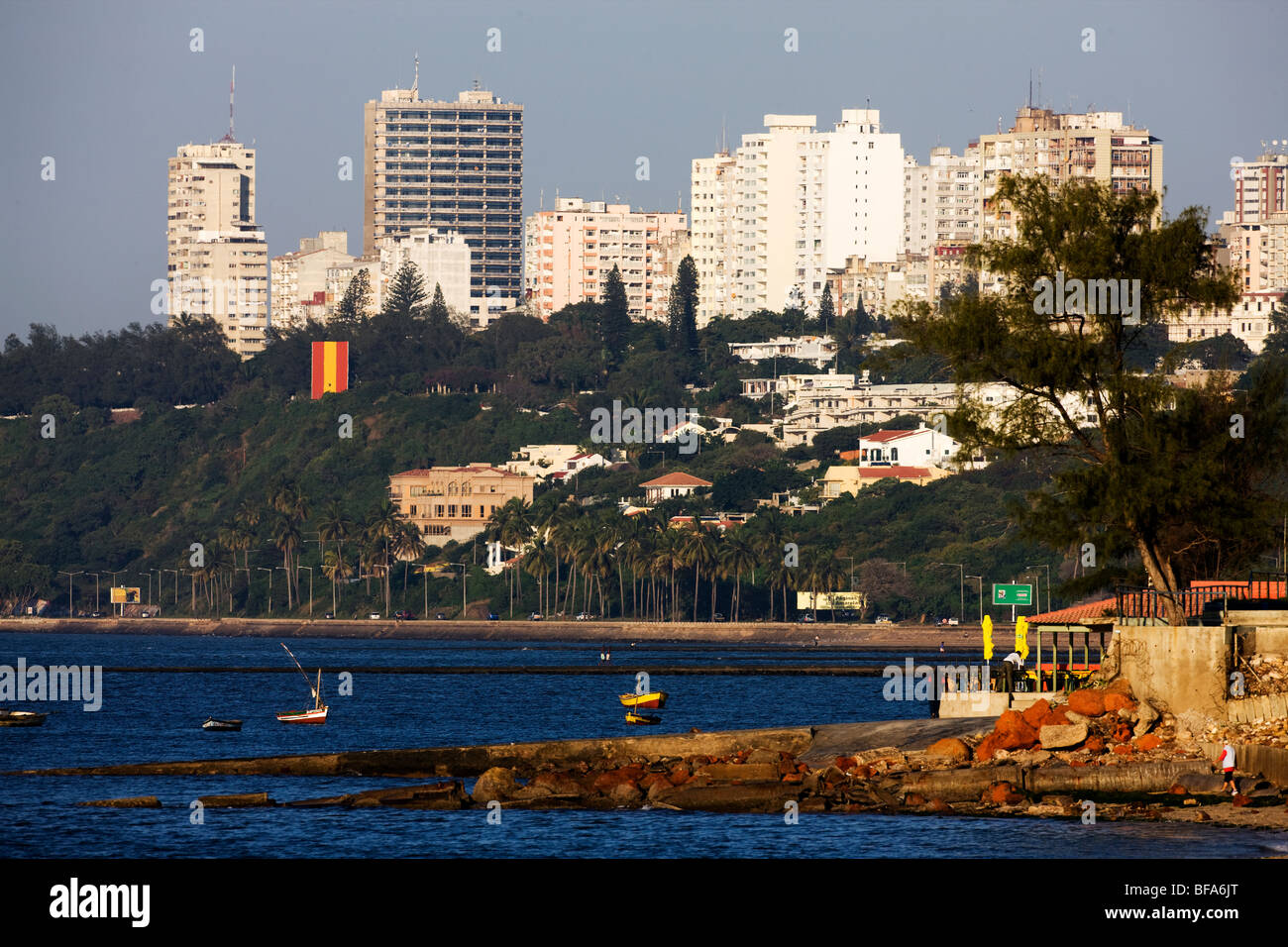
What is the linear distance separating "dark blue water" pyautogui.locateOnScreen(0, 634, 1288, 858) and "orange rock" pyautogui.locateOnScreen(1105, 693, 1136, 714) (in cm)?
460

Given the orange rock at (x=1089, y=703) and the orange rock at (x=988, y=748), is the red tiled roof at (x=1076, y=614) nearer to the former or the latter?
the orange rock at (x=1089, y=703)

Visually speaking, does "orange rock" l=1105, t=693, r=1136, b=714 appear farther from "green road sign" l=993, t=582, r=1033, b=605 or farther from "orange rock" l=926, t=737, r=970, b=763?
"green road sign" l=993, t=582, r=1033, b=605

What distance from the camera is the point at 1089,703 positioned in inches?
1766

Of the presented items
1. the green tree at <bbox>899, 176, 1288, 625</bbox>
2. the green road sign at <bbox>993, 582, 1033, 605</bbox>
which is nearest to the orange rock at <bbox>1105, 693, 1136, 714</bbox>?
the green tree at <bbox>899, 176, 1288, 625</bbox>

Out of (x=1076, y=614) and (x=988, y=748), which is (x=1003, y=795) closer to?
(x=988, y=748)

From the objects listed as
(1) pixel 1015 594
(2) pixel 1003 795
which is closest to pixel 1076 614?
(2) pixel 1003 795

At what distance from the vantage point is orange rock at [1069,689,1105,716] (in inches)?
1762

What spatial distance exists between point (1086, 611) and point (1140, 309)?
8.82 m

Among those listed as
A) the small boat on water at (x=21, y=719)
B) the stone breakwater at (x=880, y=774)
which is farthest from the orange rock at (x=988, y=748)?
the small boat on water at (x=21, y=719)

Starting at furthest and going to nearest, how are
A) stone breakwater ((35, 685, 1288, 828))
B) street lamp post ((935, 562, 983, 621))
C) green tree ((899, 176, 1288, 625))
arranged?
street lamp post ((935, 562, 983, 621))
green tree ((899, 176, 1288, 625))
stone breakwater ((35, 685, 1288, 828))
